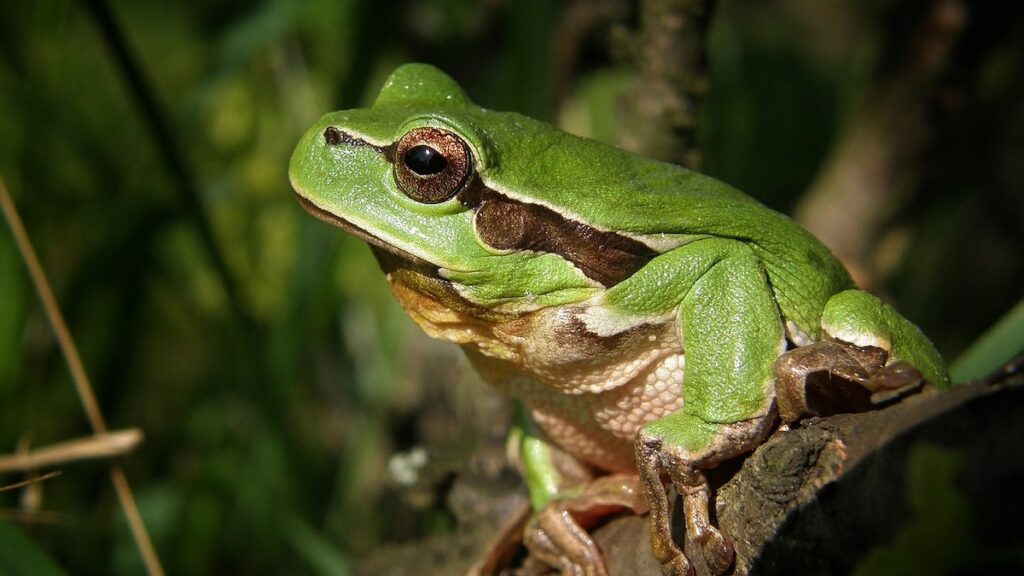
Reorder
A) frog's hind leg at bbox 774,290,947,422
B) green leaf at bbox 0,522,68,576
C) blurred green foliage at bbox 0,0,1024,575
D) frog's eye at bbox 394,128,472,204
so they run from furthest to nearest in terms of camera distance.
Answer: blurred green foliage at bbox 0,0,1024,575
green leaf at bbox 0,522,68,576
frog's eye at bbox 394,128,472,204
frog's hind leg at bbox 774,290,947,422

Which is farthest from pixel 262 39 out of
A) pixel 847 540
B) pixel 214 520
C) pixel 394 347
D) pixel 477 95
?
pixel 847 540

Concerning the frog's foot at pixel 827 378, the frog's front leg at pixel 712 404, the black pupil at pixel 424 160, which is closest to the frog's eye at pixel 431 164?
the black pupil at pixel 424 160

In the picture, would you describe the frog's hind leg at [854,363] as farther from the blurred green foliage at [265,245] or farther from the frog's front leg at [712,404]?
the blurred green foliage at [265,245]

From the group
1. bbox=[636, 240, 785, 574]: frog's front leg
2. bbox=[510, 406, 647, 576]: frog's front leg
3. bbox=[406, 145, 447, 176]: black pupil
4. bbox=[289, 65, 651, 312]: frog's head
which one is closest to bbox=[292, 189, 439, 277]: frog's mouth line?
bbox=[289, 65, 651, 312]: frog's head

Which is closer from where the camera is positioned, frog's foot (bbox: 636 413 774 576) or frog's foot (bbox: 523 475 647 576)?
frog's foot (bbox: 636 413 774 576)

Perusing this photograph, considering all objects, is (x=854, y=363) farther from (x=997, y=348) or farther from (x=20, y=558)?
(x=20, y=558)

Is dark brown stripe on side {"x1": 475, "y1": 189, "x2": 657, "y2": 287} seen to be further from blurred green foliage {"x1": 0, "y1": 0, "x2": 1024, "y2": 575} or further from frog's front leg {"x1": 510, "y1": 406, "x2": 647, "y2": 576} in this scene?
blurred green foliage {"x1": 0, "y1": 0, "x2": 1024, "y2": 575}

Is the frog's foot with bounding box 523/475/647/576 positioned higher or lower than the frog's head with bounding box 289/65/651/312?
lower

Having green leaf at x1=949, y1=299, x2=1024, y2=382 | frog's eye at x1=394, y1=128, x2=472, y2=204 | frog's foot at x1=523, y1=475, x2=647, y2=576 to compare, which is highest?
frog's eye at x1=394, y1=128, x2=472, y2=204
